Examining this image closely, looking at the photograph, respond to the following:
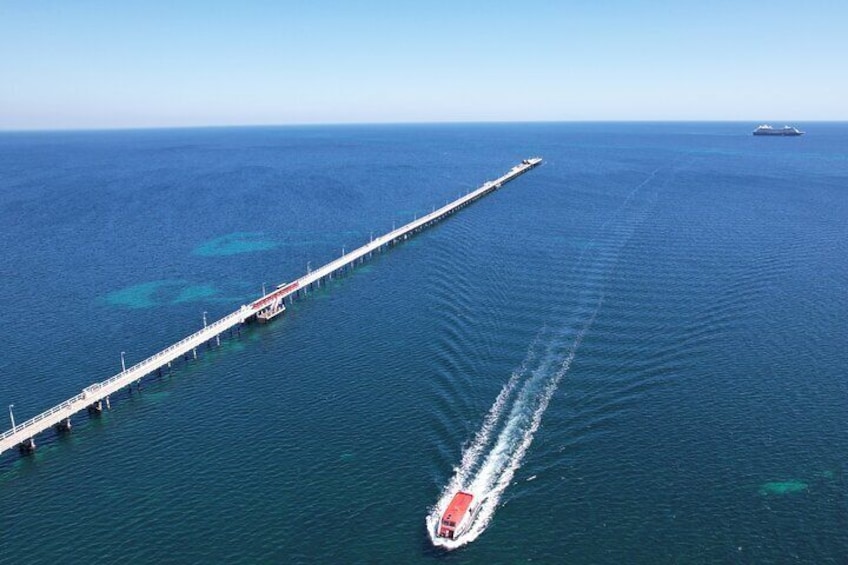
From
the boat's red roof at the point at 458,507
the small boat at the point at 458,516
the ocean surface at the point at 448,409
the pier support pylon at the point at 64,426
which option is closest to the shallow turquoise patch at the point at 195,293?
the ocean surface at the point at 448,409

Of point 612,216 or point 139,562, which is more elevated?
point 612,216

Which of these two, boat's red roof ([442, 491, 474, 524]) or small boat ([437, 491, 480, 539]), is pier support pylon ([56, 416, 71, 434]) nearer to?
small boat ([437, 491, 480, 539])

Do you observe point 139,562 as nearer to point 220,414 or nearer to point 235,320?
point 220,414

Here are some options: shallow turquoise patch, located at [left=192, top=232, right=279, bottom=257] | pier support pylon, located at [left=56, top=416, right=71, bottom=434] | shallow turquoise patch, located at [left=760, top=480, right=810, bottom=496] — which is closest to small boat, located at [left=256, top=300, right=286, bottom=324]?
pier support pylon, located at [left=56, top=416, right=71, bottom=434]

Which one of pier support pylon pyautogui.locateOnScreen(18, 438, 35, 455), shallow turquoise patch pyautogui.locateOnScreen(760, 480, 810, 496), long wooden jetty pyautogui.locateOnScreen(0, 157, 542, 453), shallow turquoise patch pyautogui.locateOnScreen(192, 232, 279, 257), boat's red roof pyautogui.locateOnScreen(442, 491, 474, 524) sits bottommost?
pier support pylon pyautogui.locateOnScreen(18, 438, 35, 455)

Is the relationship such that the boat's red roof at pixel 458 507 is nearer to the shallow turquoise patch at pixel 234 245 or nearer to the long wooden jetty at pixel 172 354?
the long wooden jetty at pixel 172 354

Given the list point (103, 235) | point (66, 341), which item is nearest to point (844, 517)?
point (66, 341)
